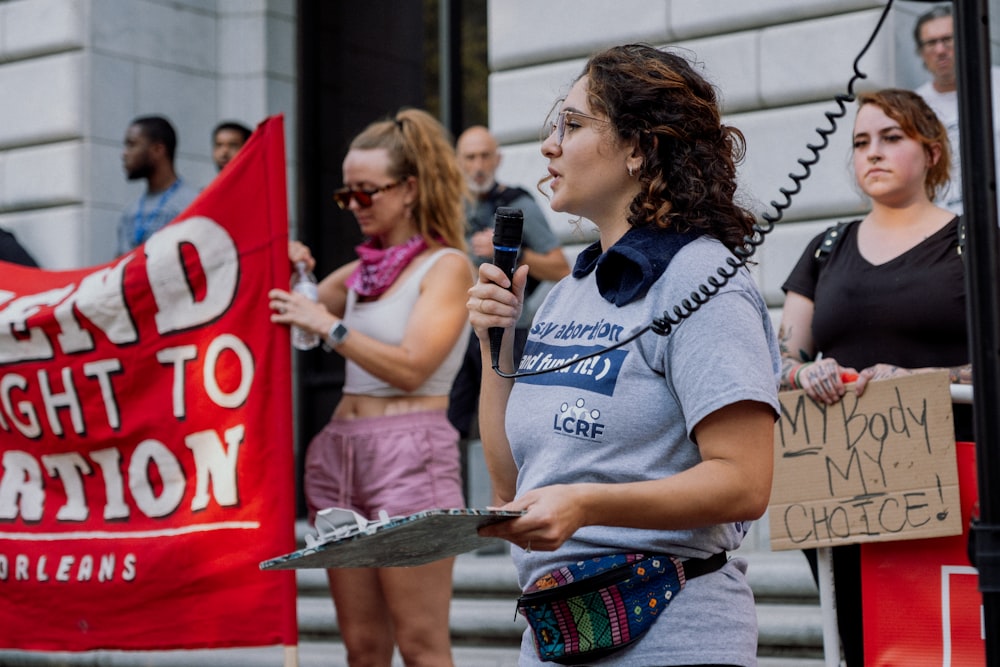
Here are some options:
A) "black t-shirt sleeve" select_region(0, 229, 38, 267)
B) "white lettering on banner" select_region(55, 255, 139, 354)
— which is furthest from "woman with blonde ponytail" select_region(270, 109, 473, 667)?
"black t-shirt sleeve" select_region(0, 229, 38, 267)

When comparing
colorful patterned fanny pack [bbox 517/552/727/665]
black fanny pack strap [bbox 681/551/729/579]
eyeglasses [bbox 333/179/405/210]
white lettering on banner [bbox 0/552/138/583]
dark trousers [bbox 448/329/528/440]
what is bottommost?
white lettering on banner [bbox 0/552/138/583]

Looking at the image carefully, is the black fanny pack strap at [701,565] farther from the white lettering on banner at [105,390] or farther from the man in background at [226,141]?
the man in background at [226,141]

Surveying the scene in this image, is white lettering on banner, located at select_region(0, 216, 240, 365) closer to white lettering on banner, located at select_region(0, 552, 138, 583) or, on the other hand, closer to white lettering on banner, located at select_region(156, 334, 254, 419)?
white lettering on banner, located at select_region(156, 334, 254, 419)

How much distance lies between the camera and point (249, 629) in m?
4.79

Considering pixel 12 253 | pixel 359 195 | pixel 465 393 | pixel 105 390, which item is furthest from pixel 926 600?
pixel 12 253

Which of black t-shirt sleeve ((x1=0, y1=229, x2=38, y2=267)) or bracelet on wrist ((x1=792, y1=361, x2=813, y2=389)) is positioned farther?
black t-shirt sleeve ((x1=0, y1=229, x2=38, y2=267))

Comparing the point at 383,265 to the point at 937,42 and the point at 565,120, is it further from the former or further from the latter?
the point at 937,42

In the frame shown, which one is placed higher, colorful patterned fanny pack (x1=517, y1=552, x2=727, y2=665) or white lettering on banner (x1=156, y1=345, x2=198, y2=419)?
white lettering on banner (x1=156, y1=345, x2=198, y2=419)

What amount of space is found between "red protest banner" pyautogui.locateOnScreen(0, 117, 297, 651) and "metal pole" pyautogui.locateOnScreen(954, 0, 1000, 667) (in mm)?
2968

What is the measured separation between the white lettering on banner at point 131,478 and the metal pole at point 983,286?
3.21 metres

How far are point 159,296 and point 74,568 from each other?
99 centimetres

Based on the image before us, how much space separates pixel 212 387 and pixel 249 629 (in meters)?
0.80

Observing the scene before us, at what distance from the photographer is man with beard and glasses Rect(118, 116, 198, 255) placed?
8.47 metres

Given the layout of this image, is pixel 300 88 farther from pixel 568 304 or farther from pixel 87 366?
pixel 568 304
